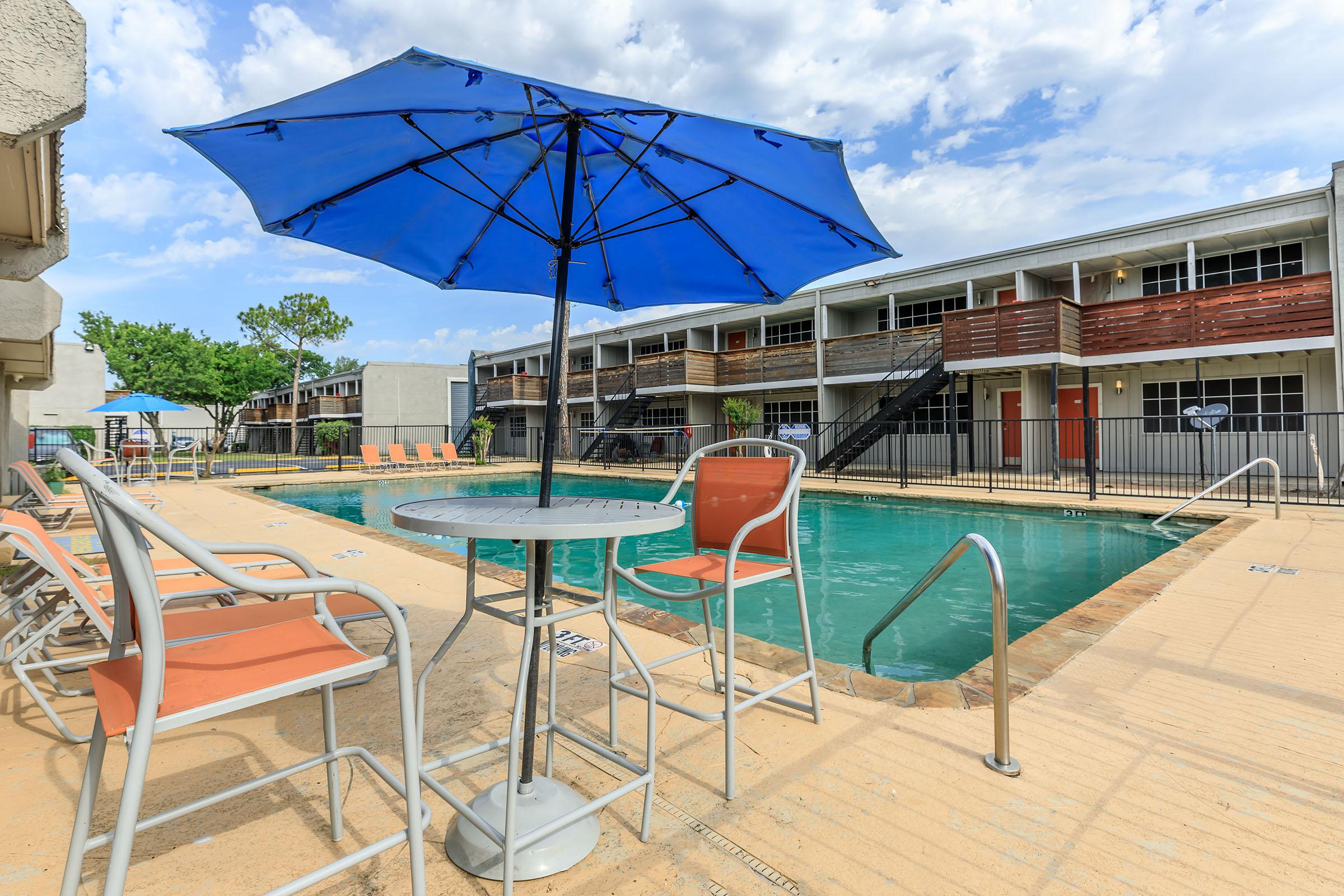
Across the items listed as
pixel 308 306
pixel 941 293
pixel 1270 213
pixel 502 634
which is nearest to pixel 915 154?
pixel 941 293

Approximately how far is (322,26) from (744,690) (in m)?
9.07

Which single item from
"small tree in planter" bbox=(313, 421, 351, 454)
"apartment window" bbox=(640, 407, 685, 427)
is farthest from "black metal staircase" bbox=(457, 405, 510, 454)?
"apartment window" bbox=(640, 407, 685, 427)

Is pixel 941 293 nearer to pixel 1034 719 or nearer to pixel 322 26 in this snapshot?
pixel 322 26

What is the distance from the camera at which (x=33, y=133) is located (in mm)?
1489

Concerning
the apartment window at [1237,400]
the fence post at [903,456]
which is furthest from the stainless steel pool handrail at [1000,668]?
the apartment window at [1237,400]

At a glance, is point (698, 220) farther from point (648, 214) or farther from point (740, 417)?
point (740, 417)

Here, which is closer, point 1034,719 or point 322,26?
point 1034,719

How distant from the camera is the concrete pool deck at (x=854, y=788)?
4.91 ft

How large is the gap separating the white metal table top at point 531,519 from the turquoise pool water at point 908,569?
83 cm

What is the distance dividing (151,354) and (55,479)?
30832 mm

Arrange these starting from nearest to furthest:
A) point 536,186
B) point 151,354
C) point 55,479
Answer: point 536,186 → point 55,479 → point 151,354

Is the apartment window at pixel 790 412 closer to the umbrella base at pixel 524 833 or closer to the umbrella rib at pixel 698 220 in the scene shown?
the umbrella rib at pixel 698 220

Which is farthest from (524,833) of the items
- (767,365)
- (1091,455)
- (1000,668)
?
(767,365)

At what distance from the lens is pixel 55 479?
9.88m
